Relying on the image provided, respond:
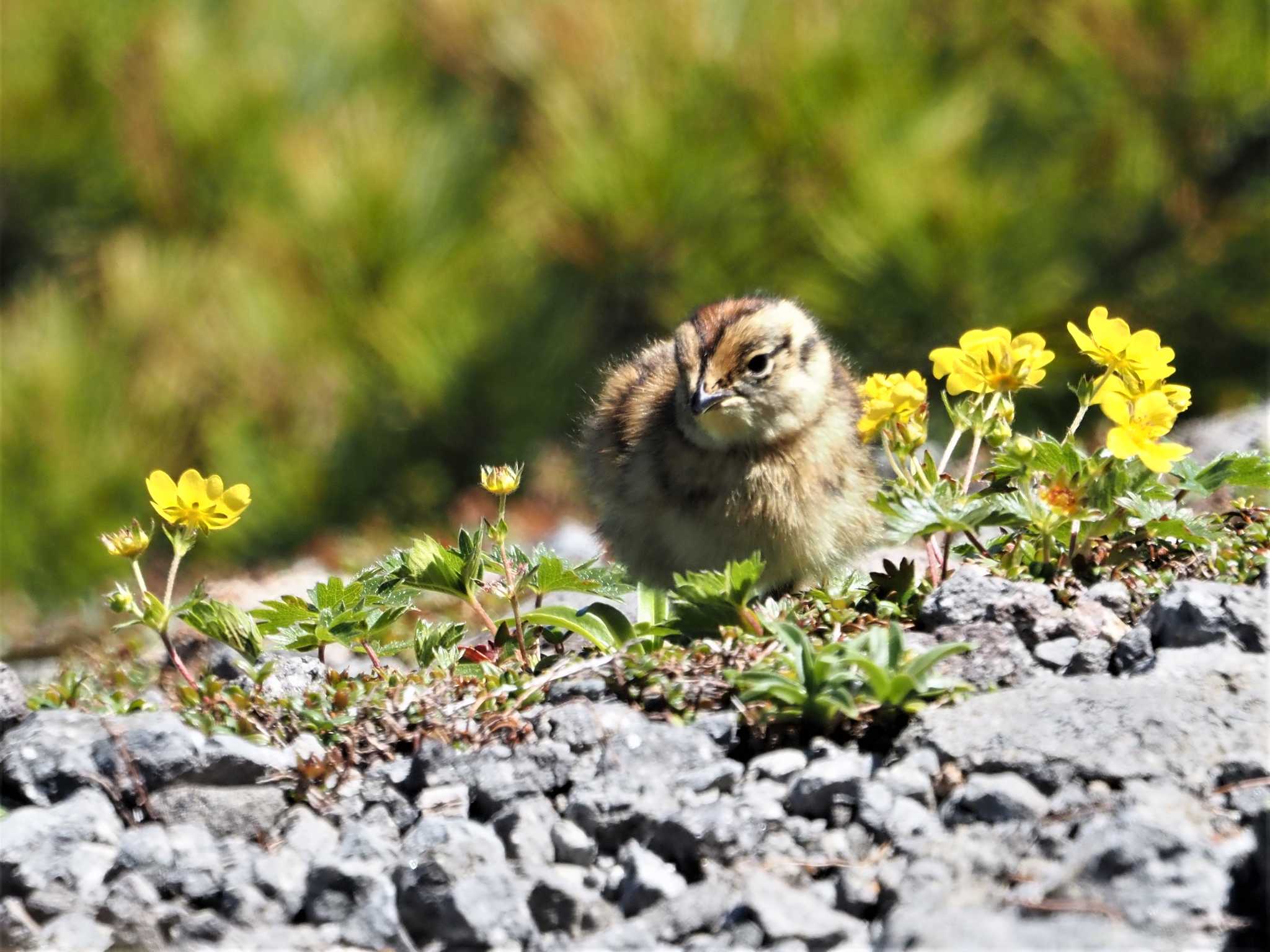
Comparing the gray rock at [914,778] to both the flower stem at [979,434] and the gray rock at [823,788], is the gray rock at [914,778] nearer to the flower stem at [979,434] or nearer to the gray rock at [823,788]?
the gray rock at [823,788]

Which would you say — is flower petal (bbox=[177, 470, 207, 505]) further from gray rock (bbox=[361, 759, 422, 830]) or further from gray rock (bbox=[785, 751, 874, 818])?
gray rock (bbox=[785, 751, 874, 818])

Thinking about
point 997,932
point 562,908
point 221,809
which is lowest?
point 997,932

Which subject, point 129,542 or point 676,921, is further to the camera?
point 129,542

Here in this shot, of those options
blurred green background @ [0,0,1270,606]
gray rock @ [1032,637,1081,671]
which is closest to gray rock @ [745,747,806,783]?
gray rock @ [1032,637,1081,671]

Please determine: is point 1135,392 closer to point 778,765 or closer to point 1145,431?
point 1145,431

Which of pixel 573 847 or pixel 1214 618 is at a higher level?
pixel 1214 618

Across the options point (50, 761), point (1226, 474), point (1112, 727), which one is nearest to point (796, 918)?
point (1112, 727)

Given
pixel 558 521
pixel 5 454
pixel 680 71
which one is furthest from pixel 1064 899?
pixel 5 454
